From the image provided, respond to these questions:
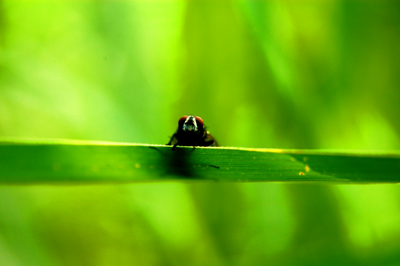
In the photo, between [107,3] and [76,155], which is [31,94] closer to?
[107,3]

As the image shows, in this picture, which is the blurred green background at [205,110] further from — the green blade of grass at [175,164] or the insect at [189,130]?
the green blade of grass at [175,164]

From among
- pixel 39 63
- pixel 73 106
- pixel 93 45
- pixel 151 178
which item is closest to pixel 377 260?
pixel 151 178

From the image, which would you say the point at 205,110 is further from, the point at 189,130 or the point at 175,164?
the point at 175,164

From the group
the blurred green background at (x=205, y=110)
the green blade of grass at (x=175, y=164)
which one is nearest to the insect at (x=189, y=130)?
the blurred green background at (x=205, y=110)

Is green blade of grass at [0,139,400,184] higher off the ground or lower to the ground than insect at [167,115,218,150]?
lower

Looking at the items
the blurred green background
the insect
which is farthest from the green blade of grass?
the blurred green background

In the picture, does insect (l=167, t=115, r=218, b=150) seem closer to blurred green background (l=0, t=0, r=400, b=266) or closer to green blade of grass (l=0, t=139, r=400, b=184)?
blurred green background (l=0, t=0, r=400, b=266)
